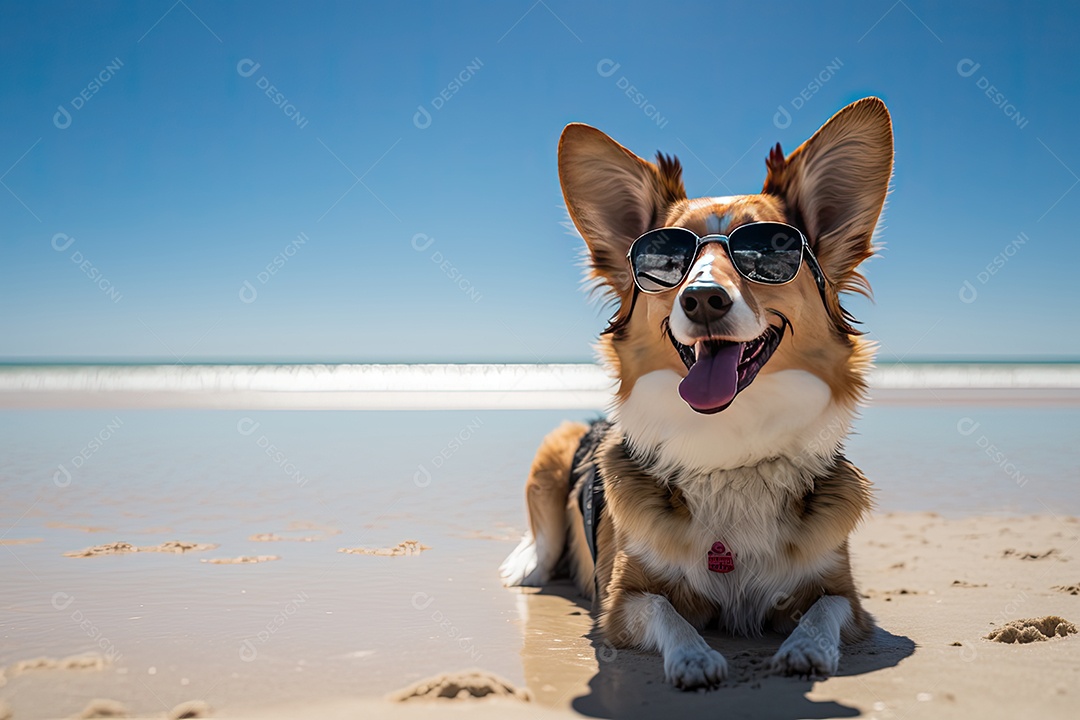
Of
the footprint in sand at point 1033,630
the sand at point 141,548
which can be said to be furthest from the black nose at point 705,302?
the sand at point 141,548

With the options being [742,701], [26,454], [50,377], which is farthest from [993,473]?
[50,377]

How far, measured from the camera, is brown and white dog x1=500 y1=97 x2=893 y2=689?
117 inches

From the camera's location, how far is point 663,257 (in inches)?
124

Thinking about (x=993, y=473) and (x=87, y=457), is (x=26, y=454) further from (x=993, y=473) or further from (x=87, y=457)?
(x=993, y=473)

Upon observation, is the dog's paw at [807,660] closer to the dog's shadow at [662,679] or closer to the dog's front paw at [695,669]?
the dog's shadow at [662,679]

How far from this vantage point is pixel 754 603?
10.1 ft

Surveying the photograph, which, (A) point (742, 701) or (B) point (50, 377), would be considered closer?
(A) point (742, 701)

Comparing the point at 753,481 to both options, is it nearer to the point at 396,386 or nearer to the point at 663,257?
the point at 663,257

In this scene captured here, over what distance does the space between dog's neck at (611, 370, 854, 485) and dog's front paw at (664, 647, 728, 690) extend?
743 mm

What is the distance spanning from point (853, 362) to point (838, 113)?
1.05 meters

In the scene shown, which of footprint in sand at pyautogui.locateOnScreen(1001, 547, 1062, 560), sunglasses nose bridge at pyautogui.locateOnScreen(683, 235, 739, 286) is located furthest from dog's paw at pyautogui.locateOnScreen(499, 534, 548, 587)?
footprint in sand at pyautogui.locateOnScreen(1001, 547, 1062, 560)

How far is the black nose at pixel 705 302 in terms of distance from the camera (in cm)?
281

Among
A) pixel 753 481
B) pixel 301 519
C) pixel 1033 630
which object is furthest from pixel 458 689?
pixel 301 519

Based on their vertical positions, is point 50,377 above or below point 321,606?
below
